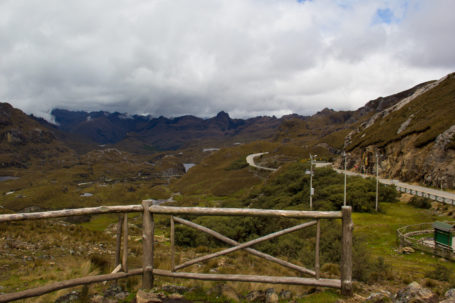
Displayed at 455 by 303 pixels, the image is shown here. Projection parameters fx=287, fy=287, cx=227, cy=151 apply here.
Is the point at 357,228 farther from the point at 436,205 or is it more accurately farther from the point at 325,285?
the point at 325,285

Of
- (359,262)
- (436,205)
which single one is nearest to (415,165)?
(436,205)

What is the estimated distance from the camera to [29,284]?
679 centimetres

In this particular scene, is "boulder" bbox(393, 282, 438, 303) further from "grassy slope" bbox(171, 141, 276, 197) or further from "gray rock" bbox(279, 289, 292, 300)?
"grassy slope" bbox(171, 141, 276, 197)

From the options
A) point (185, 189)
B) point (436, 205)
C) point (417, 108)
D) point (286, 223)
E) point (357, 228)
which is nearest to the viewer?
point (286, 223)

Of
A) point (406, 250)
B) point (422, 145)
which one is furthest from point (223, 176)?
point (406, 250)

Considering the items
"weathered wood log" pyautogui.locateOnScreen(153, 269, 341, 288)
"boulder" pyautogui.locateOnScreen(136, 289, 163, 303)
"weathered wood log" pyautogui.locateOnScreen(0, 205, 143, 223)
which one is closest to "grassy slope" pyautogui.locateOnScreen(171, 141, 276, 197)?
"weathered wood log" pyautogui.locateOnScreen(153, 269, 341, 288)

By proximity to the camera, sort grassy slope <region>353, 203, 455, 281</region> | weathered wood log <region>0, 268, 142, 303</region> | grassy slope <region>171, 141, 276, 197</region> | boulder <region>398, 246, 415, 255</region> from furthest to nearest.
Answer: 1. grassy slope <region>171, 141, 276, 197</region>
2. boulder <region>398, 246, 415, 255</region>
3. grassy slope <region>353, 203, 455, 281</region>
4. weathered wood log <region>0, 268, 142, 303</region>

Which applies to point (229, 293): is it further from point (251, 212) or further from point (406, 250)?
point (406, 250)

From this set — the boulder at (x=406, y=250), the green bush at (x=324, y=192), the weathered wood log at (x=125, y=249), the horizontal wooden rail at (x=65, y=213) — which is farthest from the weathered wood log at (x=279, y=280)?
the green bush at (x=324, y=192)

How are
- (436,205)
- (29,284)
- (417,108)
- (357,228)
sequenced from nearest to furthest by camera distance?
(29,284), (357,228), (436,205), (417,108)

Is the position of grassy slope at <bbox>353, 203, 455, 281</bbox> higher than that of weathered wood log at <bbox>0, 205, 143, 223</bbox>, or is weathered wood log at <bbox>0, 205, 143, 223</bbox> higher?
weathered wood log at <bbox>0, 205, 143, 223</bbox>

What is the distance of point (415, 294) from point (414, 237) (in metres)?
20.5

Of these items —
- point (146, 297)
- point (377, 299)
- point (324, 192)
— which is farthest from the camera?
point (324, 192)

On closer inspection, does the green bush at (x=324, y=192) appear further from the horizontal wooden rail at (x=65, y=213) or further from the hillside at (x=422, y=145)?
the horizontal wooden rail at (x=65, y=213)
